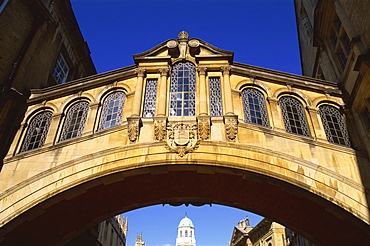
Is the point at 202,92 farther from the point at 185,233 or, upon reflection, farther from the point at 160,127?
the point at 185,233

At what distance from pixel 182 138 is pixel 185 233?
89362 mm

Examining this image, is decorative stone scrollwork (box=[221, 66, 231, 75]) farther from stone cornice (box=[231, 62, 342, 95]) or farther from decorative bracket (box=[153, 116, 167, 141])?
decorative bracket (box=[153, 116, 167, 141])

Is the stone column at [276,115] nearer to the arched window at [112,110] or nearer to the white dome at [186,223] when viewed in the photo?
the arched window at [112,110]

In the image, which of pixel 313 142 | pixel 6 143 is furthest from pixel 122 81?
pixel 313 142

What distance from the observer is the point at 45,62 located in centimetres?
1609

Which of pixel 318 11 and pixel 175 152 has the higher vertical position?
pixel 318 11

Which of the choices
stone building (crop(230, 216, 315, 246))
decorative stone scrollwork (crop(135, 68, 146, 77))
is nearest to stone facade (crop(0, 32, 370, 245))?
decorative stone scrollwork (crop(135, 68, 146, 77))

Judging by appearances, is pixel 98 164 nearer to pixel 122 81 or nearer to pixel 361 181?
pixel 122 81

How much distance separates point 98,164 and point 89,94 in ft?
12.2

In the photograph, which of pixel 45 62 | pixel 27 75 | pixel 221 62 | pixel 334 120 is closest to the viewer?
pixel 334 120

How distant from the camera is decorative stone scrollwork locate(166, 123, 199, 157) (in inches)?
426

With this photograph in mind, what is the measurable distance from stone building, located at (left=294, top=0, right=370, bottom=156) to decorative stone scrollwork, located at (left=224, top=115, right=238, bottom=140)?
14.7ft

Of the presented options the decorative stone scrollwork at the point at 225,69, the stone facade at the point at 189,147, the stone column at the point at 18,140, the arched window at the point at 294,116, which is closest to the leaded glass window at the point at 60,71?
the stone facade at the point at 189,147

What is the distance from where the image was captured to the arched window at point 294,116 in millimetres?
11789
